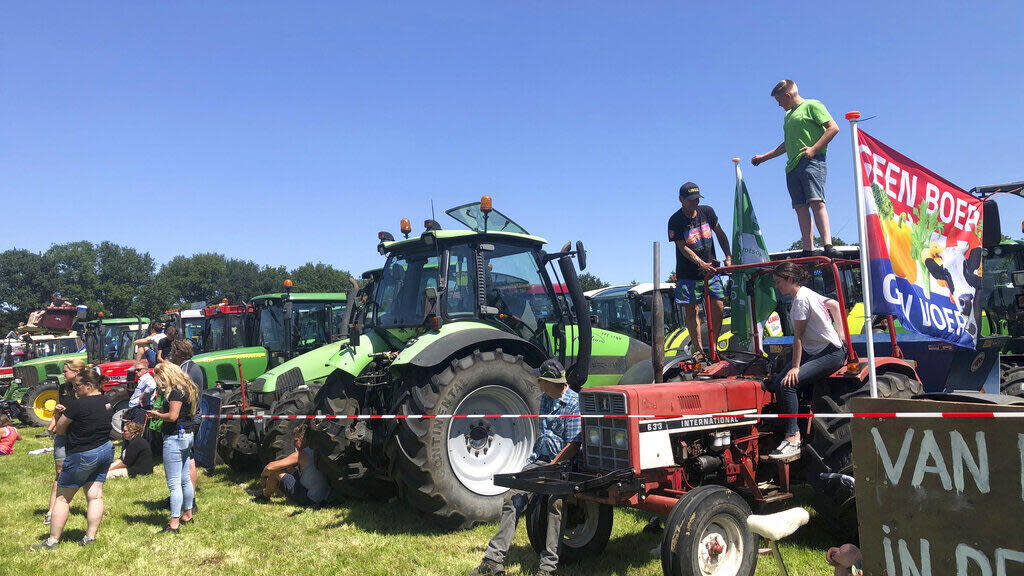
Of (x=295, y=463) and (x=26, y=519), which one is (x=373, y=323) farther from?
(x=26, y=519)

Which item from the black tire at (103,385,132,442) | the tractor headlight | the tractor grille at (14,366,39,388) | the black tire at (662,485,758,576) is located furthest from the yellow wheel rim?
the black tire at (662,485,758,576)

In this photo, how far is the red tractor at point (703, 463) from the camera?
4219mm

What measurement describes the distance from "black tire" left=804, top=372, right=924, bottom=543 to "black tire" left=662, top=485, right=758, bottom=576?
726 millimetres

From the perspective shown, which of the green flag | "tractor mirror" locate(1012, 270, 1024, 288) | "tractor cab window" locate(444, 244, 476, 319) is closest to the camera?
the green flag

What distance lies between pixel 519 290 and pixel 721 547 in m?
3.55

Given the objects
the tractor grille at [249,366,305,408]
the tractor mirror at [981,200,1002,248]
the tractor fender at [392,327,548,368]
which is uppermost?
the tractor mirror at [981,200,1002,248]

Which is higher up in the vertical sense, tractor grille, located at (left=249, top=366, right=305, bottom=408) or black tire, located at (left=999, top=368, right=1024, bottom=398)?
tractor grille, located at (left=249, top=366, right=305, bottom=408)

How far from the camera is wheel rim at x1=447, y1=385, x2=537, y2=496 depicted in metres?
6.10

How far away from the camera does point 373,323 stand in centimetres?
761

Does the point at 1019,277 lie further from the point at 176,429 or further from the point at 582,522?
the point at 176,429

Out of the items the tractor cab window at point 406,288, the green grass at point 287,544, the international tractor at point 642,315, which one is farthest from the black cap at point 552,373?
the international tractor at point 642,315

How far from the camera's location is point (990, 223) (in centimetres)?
492

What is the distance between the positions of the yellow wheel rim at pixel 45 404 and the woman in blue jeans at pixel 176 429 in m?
11.0

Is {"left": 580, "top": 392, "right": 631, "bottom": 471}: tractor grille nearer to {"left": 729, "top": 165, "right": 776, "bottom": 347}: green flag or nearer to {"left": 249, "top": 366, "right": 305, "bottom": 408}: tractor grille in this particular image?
{"left": 729, "top": 165, "right": 776, "bottom": 347}: green flag
